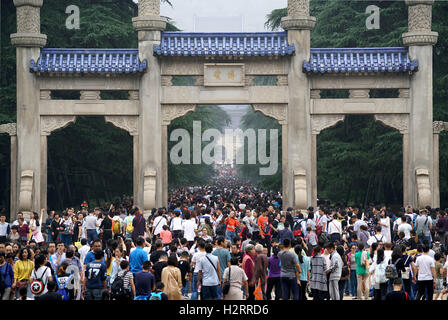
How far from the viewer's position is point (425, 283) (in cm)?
1619

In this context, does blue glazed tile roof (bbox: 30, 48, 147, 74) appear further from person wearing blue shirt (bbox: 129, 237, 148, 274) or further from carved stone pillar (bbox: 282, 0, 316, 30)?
person wearing blue shirt (bbox: 129, 237, 148, 274)

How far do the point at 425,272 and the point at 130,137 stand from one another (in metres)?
24.7

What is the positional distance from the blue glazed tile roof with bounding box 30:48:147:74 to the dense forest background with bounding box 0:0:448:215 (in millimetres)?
5968

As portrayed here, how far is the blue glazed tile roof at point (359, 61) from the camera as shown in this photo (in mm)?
28797

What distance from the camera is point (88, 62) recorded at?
1150 inches

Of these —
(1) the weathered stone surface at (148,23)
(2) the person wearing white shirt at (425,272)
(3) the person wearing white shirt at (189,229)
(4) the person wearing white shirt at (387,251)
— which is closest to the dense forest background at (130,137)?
(1) the weathered stone surface at (148,23)

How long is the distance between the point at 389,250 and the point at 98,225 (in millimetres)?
9104

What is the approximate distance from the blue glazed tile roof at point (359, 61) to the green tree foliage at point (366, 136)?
4.87m

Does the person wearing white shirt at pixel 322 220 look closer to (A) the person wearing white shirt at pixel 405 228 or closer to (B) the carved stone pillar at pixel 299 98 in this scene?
(A) the person wearing white shirt at pixel 405 228

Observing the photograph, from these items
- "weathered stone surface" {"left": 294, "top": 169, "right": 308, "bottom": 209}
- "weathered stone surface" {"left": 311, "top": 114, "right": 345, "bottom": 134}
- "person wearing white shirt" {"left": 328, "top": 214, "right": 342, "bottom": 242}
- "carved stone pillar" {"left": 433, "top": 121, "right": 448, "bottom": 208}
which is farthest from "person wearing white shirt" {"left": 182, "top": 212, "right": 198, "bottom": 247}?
"carved stone pillar" {"left": 433, "top": 121, "right": 448, "bottom": 208}

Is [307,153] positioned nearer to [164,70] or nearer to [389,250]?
[164,70]

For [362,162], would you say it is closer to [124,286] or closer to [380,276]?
[380,276]

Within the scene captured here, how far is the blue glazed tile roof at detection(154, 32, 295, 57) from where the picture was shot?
1136 inches
